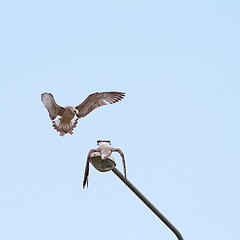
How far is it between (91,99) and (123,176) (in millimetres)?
6883

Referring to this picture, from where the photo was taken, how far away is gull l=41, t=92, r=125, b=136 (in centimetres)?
1177

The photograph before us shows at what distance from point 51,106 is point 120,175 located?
6093 mm

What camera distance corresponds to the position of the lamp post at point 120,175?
6.44m

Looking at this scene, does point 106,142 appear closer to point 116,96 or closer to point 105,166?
point 105,166

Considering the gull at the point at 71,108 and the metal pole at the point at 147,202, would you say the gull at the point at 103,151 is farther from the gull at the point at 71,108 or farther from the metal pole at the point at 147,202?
the gull at the point at 71,108

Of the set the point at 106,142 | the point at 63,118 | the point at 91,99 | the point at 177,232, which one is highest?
the point at 91,99

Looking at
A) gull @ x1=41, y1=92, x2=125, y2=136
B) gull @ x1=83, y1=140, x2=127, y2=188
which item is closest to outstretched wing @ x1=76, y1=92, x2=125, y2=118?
gull @ x1=41, y1=92, x2=125, y2=136

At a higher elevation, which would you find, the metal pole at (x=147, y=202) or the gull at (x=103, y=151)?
the gull at (x=103, y=151)

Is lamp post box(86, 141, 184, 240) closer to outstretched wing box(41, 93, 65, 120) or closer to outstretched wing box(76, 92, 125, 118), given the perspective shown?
outstretched wing box(41, 93, 65, 120)

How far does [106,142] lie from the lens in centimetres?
661

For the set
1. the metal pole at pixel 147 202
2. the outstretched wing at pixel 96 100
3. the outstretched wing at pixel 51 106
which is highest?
the outstretched wing at pixel 96 100

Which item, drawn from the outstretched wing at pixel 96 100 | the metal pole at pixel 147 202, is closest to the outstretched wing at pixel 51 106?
the outstretched wing at pixel 96 100

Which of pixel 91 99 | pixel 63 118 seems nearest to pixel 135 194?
Answer: pixel 63 118

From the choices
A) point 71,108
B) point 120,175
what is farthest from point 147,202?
point 71,108
